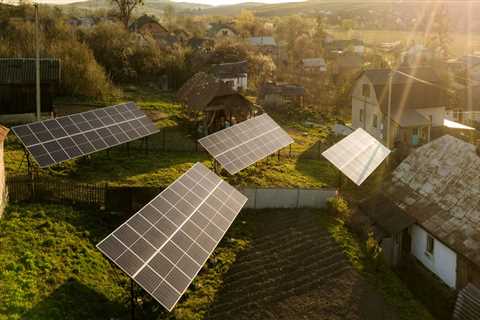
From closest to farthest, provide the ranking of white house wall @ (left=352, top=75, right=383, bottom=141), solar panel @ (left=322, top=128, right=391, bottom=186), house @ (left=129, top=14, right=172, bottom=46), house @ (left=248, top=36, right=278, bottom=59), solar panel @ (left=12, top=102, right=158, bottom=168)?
solar panel @ (left=12, top=102, right=158, bottom=168) → solar panel @ (left=322, top=128, right=391, bottom=186) → white house wall @ (left=352, top=75, right=383, bottom=141) → house @ (left=129, top=14, right=172, bottom=46) → house @ (left=248, top=36, right=278, bottom=59)

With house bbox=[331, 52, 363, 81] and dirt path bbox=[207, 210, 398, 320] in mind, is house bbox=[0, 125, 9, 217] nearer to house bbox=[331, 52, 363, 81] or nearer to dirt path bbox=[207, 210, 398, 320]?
dirt path bbox=[207, 210, 398, 320]

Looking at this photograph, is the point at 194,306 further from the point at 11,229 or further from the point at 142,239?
the point at 11,229

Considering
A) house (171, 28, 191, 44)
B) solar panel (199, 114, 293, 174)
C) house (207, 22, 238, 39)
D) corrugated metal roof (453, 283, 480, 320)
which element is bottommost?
corrugated metal roof (453, 283, 480, 320)

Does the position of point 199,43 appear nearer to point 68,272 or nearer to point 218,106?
point 218,106

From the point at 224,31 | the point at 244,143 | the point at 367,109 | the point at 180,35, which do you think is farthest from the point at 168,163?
the point at 224,31

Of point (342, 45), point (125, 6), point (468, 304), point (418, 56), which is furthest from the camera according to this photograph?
point (342, 45)

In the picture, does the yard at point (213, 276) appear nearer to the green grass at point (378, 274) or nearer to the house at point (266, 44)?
the green grass at point (378, 274)

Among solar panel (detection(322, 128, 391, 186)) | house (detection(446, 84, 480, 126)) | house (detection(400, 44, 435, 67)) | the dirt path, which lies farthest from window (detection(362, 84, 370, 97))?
house (detection(400, 44, 435, 67))

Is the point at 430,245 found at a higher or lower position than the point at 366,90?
lower
